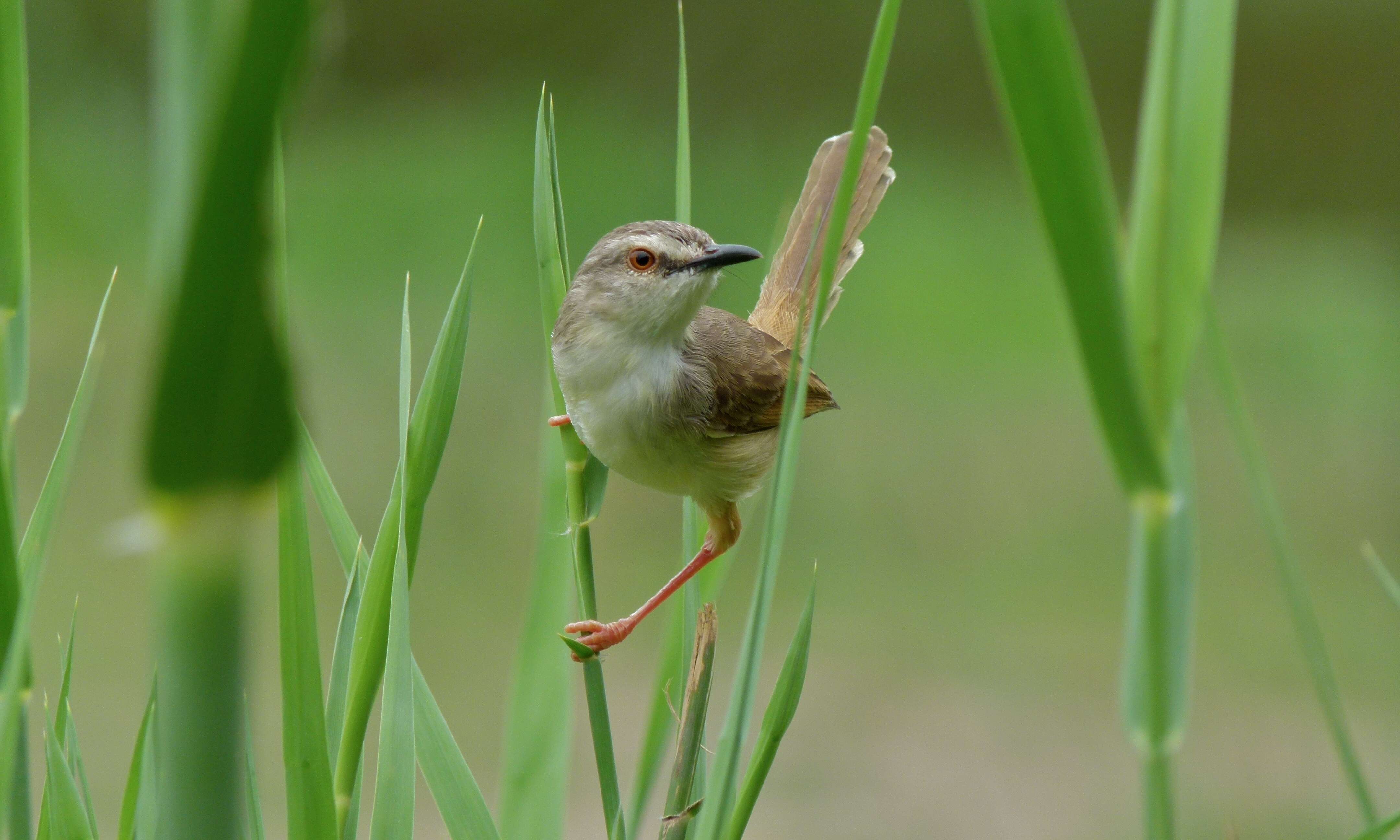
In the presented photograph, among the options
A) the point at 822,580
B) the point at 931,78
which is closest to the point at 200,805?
the point at 822,580

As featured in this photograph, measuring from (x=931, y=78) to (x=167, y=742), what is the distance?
4.59m

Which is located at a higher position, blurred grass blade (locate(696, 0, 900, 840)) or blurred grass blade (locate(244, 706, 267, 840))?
blurred grass blade (locate(696, 0, 900, 840))

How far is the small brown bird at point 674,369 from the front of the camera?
1.11 metres

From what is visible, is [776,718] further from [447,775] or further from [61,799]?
[61,799]

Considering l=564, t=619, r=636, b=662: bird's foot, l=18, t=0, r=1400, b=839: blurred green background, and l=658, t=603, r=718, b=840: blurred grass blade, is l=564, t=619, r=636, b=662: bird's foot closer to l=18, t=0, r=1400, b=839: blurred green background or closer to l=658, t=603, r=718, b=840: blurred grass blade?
l=658, t=603, r=718, b=840: blurred grass blade

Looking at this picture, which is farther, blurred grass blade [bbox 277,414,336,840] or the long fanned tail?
the long fanned tail

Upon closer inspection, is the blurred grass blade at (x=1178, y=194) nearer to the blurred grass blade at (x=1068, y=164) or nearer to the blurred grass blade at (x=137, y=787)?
the blurred grass blade at (x=1068, y=164)

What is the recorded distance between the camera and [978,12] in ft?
1.20

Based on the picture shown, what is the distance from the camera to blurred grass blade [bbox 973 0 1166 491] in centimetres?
36

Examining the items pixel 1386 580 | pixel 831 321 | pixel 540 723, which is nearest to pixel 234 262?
pixel 540 723

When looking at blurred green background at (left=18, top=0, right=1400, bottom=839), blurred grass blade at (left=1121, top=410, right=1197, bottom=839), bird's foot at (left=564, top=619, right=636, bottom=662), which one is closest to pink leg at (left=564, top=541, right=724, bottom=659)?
bird's foot at (left=564, top=619, right=636, bottom=662)

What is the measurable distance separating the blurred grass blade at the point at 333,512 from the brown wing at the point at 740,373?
57 centimetres

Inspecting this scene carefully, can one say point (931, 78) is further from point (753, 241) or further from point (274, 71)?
point (274, 71)

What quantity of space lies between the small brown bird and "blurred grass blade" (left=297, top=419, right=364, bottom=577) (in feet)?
1.06
